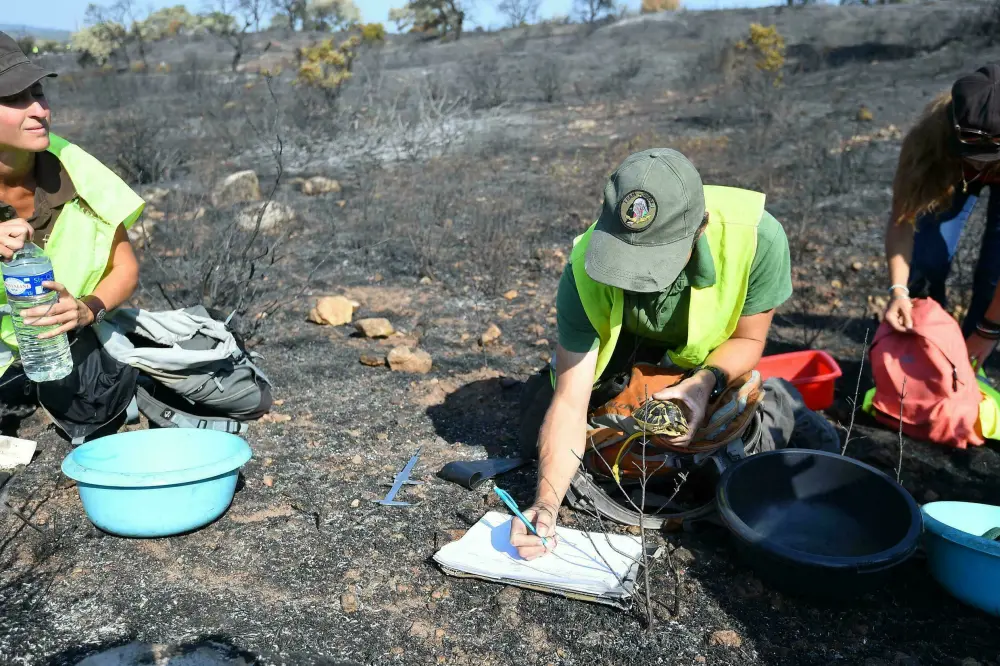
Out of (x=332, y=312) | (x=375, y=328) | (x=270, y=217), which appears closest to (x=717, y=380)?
(x=375, y=328)

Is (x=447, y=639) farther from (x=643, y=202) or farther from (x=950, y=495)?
(x=950, y=495)

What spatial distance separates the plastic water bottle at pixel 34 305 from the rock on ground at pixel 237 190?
4.50m

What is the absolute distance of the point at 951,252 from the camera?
139 inches

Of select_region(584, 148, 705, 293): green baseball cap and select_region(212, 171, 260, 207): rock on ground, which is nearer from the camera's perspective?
select_region(584, 148, 705, 293): green baseball cap

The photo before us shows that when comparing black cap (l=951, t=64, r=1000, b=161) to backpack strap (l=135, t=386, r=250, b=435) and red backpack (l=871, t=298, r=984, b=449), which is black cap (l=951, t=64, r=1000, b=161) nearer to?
red backpack (l=871, t=298, r=984, b=449)

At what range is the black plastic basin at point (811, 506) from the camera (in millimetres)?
2229

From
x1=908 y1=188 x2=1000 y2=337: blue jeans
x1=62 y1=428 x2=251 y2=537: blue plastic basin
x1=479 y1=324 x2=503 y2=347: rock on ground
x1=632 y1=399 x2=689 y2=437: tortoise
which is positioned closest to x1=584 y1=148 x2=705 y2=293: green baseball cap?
x1=632 y1=399 x2=689 y2=437: tortoise

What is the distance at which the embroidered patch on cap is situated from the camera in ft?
6.77

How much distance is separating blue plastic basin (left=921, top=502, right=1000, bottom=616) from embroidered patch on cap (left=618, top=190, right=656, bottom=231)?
1127mm

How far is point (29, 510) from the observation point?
2.61 meters

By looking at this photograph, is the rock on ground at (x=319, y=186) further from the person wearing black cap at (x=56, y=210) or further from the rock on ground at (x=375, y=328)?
the person wearing black cap at (x=56, y=210)

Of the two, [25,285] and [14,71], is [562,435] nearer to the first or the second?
[25,285]

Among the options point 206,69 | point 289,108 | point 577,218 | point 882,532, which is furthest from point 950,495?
point 206,69

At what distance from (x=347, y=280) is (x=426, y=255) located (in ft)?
1.72
